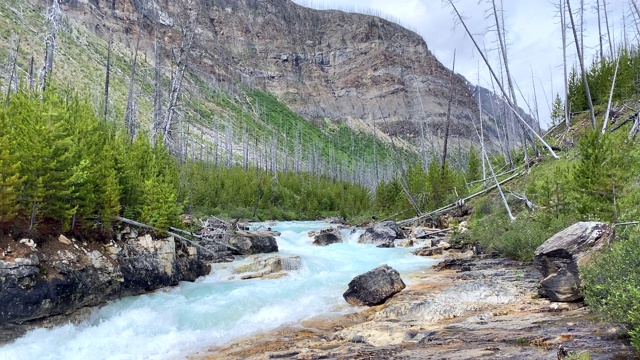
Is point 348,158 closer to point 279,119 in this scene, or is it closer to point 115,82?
point 279,119

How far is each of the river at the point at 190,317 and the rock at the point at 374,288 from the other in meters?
0.37

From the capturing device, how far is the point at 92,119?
15117 mm

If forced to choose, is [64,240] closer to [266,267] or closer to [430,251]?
[266,267]

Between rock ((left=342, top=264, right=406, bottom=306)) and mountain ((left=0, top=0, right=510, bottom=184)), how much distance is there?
2840 inches

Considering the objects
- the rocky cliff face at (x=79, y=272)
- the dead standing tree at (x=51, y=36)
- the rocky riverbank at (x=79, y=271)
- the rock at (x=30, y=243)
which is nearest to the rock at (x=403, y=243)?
the rocky riverbank at (x=79, y=271)

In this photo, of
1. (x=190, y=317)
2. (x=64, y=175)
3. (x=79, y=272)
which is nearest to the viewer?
(x=64, y=175)

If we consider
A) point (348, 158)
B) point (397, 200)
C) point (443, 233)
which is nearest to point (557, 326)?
point (443, 233)

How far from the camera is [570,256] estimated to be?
925 cm

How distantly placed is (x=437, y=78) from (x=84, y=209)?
190085 millimetres

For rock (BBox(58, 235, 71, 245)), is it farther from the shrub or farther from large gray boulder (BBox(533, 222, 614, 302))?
the shrub

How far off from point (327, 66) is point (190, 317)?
18665cm

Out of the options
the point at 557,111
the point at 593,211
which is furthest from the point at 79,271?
the point at 557,111

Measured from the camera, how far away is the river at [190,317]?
9.90 meters

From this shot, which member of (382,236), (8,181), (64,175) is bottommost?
A: (382,236)
